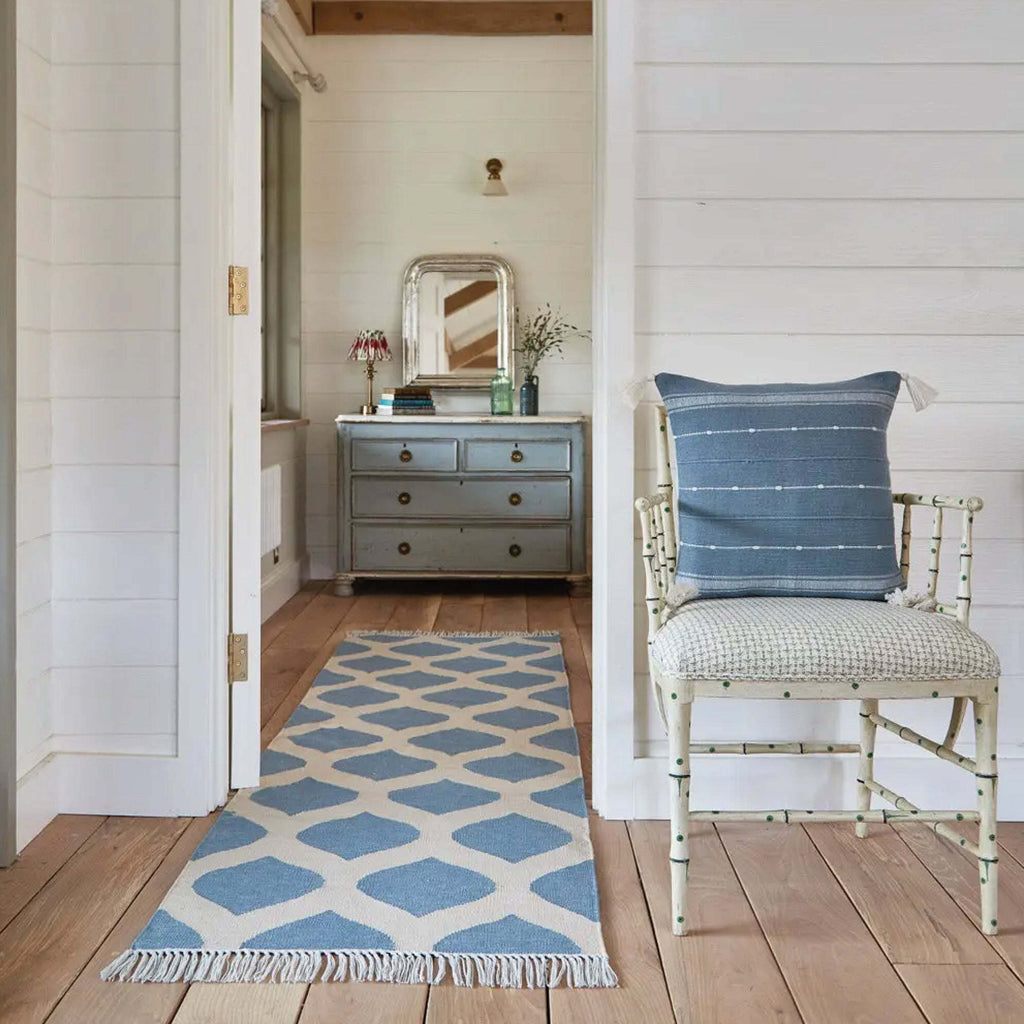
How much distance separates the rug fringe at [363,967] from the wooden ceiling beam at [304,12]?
14.3ft

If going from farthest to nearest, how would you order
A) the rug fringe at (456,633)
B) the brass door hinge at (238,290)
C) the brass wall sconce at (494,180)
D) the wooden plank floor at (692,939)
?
the brass wall sconce at (494,180) → the rug fringe at (456,633) → the brass door hinge at (238,290) → the wooden plank floor at (692,939)

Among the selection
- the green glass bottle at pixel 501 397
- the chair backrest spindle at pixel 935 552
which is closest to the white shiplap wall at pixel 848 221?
the chair backrest spindle at pixel 935 552

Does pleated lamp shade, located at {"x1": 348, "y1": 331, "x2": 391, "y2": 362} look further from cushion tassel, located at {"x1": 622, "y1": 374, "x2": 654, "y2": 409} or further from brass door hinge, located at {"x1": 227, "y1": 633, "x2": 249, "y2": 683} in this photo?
cushion tassel, located at {"x1": 622, "y1": 374, "x2": 654, "y2": 409}

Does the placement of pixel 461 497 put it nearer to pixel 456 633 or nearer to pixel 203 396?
pixel 456 633

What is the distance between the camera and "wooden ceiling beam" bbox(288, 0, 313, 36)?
529cm

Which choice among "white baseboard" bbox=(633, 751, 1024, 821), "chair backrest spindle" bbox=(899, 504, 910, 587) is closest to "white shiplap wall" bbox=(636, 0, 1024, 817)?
"white baseboard" bbox=(633, 751, 1024, 821)

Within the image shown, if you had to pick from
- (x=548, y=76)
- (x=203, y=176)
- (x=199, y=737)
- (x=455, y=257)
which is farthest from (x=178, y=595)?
(x=548, y=76)

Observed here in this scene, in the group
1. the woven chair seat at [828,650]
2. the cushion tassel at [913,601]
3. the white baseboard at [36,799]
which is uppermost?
the cushion tassel at [913,601]

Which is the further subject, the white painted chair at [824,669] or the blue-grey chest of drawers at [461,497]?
the blue-grey chest of drawers at [461,497]

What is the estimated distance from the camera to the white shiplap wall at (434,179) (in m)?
5.68

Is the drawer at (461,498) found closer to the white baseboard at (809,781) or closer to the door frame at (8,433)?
the white baseboard at (809,781)

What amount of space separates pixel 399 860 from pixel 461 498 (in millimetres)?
3118

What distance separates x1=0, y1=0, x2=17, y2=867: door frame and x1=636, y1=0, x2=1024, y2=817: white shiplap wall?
121cm

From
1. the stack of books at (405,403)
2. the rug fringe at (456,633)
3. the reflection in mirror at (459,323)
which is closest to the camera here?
the rug fringe at (456,633)
